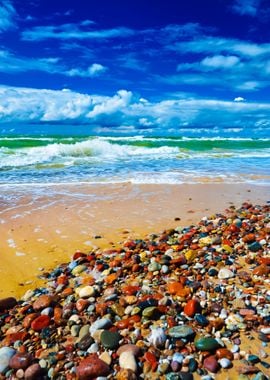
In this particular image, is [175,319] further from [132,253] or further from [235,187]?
[235,187]

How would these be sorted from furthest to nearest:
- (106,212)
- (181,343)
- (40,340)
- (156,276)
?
(106,212) → (156,276) → (40,340) → (181,343)

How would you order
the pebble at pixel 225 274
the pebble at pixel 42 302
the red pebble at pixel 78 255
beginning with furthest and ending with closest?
1. the red pebble at pixel 78 255
2. the pebble at pixel 225 274
3. the pebble at pixel 42 302

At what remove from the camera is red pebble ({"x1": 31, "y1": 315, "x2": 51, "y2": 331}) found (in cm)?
310

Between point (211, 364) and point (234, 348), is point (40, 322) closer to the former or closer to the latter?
point (211, 364)

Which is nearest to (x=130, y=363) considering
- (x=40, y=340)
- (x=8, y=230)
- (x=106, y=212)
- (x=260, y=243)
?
(x=40, y=340)

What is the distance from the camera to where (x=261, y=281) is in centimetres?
357

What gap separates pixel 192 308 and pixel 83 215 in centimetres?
454

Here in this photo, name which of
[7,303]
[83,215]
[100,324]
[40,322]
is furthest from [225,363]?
[83,215]

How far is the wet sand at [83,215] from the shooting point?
194 inches

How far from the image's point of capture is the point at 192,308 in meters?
3.10

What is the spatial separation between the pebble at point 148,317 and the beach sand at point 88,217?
6.9 inches

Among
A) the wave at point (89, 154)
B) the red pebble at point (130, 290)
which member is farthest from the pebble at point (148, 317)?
the wave at point (89, 154)

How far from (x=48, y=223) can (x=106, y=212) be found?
1362mm

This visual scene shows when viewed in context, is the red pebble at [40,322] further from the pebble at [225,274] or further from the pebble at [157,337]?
the pebble at [225,274]
